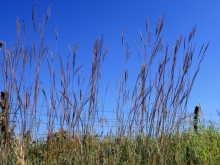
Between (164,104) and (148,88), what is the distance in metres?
0.17

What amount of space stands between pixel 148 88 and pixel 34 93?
2.78 ft

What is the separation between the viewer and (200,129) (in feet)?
15.4

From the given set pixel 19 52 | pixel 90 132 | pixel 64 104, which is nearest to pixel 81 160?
pixel 90 132

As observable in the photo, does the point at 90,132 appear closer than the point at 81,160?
No

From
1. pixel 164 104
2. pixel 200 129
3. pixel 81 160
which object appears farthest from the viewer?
pixel 200 129

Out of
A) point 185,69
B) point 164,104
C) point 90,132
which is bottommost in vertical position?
point 90,132

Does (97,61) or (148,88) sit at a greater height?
(97,61)

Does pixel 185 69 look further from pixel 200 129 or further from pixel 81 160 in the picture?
pixel 200 129

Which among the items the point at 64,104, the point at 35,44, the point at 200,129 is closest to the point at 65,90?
the point at 64,104

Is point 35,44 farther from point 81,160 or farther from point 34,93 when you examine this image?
point 81,160

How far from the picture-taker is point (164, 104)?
2.29 m

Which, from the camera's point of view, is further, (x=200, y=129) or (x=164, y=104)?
(x=200, y=129)

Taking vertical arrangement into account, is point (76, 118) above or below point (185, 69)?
below

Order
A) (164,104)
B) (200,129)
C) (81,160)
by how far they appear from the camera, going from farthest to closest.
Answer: (200,129) → (164,104) → (81,160)
